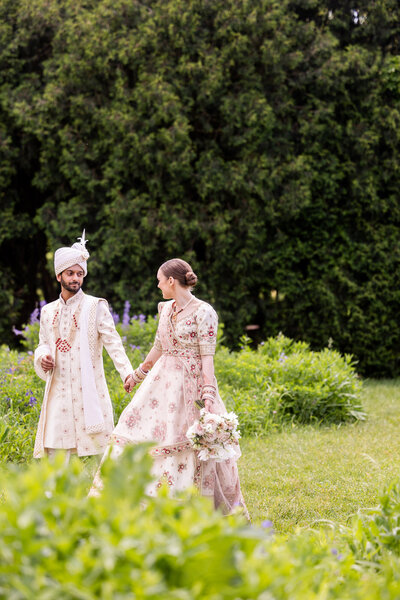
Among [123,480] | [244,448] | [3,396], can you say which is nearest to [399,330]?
[244,448]

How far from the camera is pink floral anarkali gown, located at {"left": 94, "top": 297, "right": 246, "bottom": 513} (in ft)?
12.3

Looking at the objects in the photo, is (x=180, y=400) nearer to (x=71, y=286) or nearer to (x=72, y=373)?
(x=72, y=373)

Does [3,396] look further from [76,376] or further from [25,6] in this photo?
[25,6]

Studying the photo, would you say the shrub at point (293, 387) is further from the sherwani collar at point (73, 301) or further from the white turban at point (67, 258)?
Answer: the white turban at point (67, 258)

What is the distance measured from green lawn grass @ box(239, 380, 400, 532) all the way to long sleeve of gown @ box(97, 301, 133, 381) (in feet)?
4.13

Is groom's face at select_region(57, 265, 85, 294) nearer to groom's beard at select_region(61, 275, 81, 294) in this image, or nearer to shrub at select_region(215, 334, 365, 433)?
groom's beard at select_region(61, 275, 81, 294)

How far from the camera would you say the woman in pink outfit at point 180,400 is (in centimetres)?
376

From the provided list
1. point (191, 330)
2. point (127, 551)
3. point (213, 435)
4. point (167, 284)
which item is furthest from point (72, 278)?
point (127, 551)

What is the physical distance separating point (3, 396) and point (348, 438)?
10.8 feet

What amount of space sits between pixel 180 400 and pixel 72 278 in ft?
3.74

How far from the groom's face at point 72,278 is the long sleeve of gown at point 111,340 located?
0.20m

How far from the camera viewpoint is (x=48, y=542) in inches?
63.3

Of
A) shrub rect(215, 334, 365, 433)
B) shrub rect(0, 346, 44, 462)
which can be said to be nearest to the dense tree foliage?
shrub rect(215, 334, 365, 433)

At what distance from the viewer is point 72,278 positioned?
4340mm
